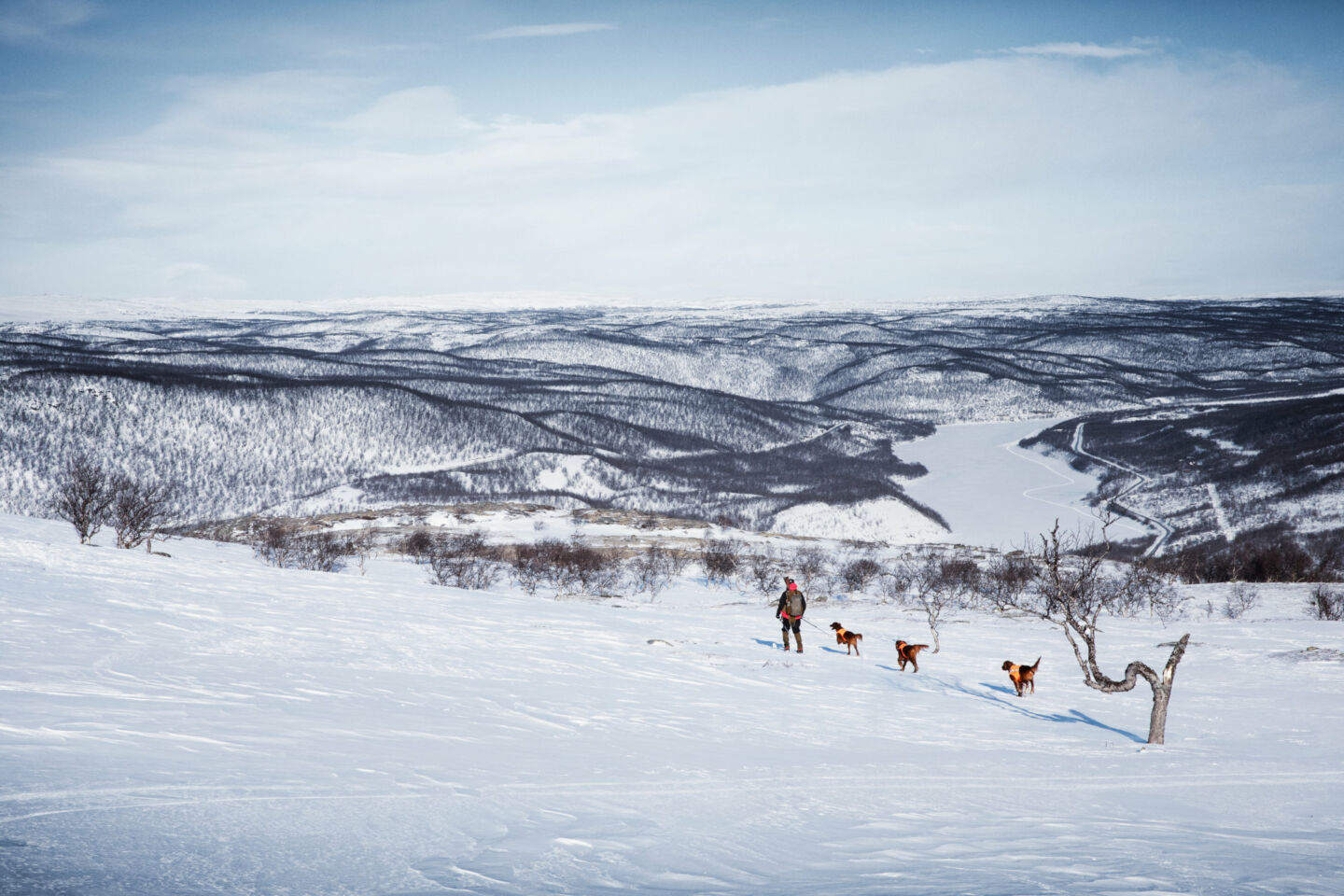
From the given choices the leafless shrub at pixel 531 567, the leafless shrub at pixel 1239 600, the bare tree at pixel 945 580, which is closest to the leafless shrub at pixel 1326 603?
the leafless shrub at pixel 1239 600

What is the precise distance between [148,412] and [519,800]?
447ft

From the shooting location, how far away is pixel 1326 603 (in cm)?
2722

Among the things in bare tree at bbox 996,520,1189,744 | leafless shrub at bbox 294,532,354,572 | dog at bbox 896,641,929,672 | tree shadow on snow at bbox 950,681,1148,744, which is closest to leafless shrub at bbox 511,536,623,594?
leafless shrub at bbox 294,532,354,572

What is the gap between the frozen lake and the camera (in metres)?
77.2

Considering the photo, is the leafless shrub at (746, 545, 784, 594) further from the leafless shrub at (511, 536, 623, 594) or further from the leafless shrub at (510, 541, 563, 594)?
the leafless shrub at (510, 541, 563, 594)

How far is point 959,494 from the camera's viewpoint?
324 feet

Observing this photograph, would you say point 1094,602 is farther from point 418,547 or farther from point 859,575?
point 418,547

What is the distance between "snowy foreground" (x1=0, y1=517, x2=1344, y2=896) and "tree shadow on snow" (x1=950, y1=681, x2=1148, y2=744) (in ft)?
0.31

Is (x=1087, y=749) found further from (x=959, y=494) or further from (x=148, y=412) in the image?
(x=148, y=412)

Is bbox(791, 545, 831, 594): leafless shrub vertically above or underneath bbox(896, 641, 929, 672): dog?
underneath

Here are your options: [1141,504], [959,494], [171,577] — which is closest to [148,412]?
[959,494]

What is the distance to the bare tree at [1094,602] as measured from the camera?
11.0 metres

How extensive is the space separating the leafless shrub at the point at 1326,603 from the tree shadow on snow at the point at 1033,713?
17.6m

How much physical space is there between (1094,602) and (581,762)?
104 feet
